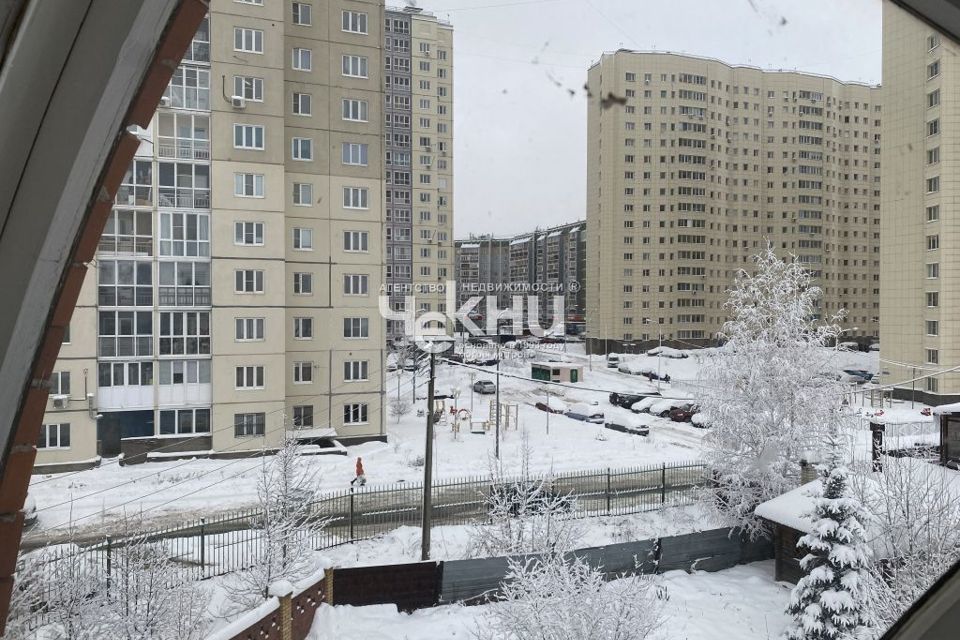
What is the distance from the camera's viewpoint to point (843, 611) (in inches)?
115

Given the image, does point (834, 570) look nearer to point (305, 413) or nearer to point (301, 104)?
point (305, 413)

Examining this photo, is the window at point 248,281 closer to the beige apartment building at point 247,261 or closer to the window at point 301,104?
the beige apartment building at point 247,261

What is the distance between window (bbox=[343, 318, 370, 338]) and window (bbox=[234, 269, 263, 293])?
1147 mm

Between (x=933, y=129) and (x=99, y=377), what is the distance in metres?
8.81

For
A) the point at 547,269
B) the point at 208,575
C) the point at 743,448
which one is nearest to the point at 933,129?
the point at 743,448

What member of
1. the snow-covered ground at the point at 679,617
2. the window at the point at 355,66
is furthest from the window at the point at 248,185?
the snow-covered ground at the point at 679,617

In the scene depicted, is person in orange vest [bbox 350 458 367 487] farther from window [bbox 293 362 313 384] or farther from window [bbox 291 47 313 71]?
window [bbox 291 47 313 71]

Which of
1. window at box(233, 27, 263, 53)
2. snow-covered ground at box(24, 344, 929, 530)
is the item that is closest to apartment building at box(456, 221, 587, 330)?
snow-covered ground at box(24, 344, 929, 530)

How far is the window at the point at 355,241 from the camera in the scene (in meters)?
7.41

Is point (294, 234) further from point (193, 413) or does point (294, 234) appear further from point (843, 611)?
point (843, 611)

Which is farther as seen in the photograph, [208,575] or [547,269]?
[547,269]

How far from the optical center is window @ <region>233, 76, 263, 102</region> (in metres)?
6.63

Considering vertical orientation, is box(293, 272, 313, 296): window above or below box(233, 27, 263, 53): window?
below

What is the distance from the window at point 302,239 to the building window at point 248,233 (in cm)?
49
